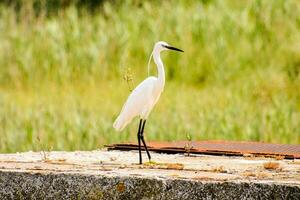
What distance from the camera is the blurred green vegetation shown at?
13.1m

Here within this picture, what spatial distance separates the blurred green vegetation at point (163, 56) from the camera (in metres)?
13.1

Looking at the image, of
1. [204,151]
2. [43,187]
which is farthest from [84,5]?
[43,187]

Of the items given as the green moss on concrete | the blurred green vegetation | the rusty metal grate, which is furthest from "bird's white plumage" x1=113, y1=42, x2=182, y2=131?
the blurred green vegetation

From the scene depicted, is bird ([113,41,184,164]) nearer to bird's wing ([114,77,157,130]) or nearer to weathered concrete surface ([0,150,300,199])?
bird's wing ([114,77,157,130])

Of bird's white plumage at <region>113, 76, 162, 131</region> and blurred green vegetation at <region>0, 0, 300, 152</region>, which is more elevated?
blurred green vegetation at <region>0, 0, 300, 152</region>

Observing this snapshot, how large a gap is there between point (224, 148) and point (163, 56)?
820cm

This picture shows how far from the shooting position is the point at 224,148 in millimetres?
7289

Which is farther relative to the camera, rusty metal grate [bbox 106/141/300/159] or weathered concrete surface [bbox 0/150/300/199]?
rusty metal grate [bbox 106/141/300/159]

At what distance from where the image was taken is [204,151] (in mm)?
7078

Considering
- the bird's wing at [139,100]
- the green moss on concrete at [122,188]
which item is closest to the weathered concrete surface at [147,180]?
the green moss on concrete at [122,188]

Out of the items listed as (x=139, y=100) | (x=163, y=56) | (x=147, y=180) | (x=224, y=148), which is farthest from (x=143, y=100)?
(x=163, y=56)

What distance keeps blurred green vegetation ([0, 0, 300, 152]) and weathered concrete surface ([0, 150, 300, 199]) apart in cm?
562

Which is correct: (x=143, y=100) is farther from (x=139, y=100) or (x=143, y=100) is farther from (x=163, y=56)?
(x=163, y=56)

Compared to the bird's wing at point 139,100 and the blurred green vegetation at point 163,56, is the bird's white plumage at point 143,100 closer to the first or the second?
the bird's wing at point 139,100
